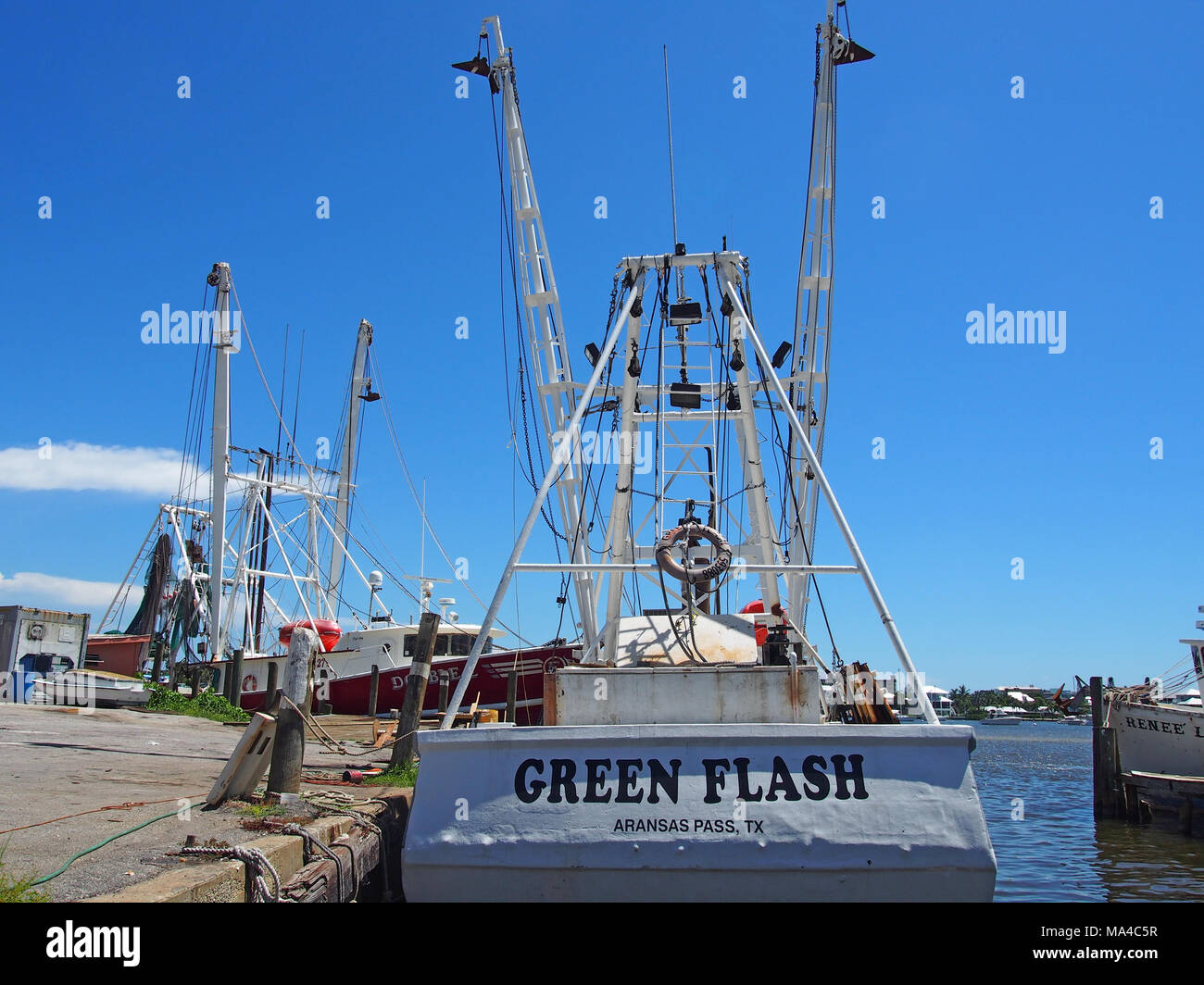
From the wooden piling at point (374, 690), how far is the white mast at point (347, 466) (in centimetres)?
577

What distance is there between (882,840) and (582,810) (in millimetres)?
2143

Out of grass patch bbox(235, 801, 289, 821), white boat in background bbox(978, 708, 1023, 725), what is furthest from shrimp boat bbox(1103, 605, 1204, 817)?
white boat in background bbox(978, 708, 1023, 725)

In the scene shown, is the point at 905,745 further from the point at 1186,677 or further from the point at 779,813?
the point at 1186,677

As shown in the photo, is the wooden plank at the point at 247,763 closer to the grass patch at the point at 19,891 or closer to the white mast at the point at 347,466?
the grass patch at the point at 19,891

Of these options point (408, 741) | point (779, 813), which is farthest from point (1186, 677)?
point (779, 813)

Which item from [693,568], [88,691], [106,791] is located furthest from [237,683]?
[693,568]

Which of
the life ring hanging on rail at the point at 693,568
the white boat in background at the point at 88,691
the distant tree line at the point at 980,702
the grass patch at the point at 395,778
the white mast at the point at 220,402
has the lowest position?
the distant tree line at the point at 980,702

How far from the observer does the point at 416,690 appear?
13.4 meters

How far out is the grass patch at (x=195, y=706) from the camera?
78.9 feet

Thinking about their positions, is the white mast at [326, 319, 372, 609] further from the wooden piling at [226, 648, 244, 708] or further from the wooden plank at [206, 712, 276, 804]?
the wooden plank at [206, 712, 276, 804]

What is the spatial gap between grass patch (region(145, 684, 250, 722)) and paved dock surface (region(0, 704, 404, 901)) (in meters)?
4.78

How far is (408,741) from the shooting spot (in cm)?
1308

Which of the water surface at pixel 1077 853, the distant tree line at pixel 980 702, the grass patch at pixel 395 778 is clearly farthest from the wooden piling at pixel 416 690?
the distant tree line at pixel 980 702
